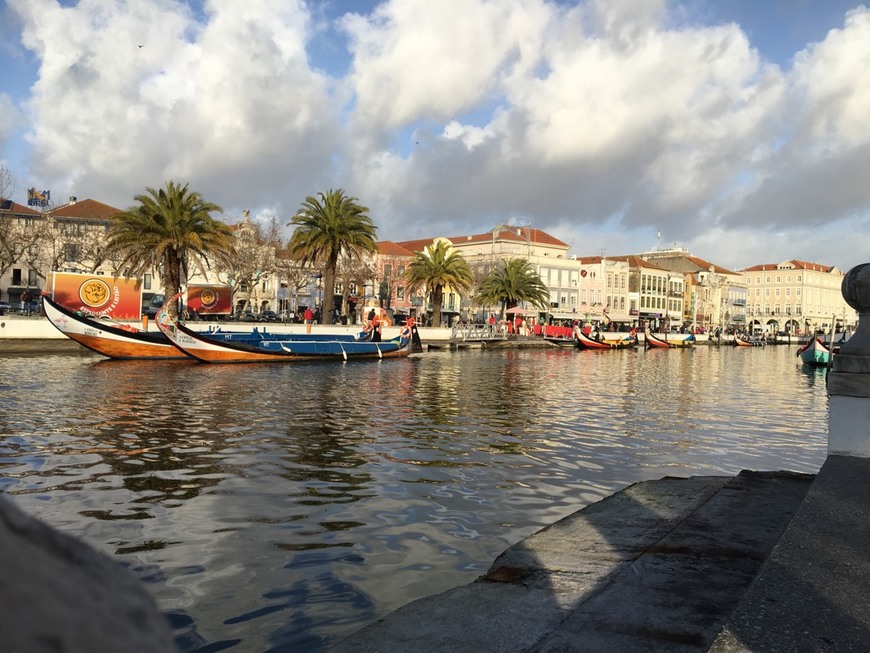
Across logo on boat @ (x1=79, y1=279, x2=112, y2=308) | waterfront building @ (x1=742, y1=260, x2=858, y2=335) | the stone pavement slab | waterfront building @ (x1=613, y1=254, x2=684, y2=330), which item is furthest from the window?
waterfront building @ (x1=742, y1=260, x2=858, y2=335)

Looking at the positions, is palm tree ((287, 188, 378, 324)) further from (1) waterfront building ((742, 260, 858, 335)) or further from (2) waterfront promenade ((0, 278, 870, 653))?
(1) waterfront building ((742, 260, 858, 335))

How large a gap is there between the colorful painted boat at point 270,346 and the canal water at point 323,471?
366 inches

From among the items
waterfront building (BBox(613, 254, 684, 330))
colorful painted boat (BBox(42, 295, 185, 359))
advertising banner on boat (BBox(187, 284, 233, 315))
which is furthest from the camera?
waterfront building (BBox(613, 254, 684, 330))

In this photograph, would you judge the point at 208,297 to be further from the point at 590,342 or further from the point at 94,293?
the point at 590,342

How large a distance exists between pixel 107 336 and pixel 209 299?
1980cm

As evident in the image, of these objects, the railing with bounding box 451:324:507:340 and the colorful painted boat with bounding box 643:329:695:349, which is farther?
the colorful painted boat with bounding box 643:329:695:349

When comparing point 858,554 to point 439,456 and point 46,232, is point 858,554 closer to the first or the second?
point 439,456

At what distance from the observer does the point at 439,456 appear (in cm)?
1182

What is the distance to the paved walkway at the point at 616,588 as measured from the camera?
3.88 metres

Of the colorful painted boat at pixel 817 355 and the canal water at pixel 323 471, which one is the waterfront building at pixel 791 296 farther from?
the canal water at pixel 323 471

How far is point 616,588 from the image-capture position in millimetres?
4625

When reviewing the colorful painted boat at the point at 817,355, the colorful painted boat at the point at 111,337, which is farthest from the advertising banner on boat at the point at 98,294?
the colorful painted boat at the point at 817,355

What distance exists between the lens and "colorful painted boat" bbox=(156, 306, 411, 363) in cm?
3319

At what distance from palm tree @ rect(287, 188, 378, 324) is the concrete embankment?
38.7 meters
